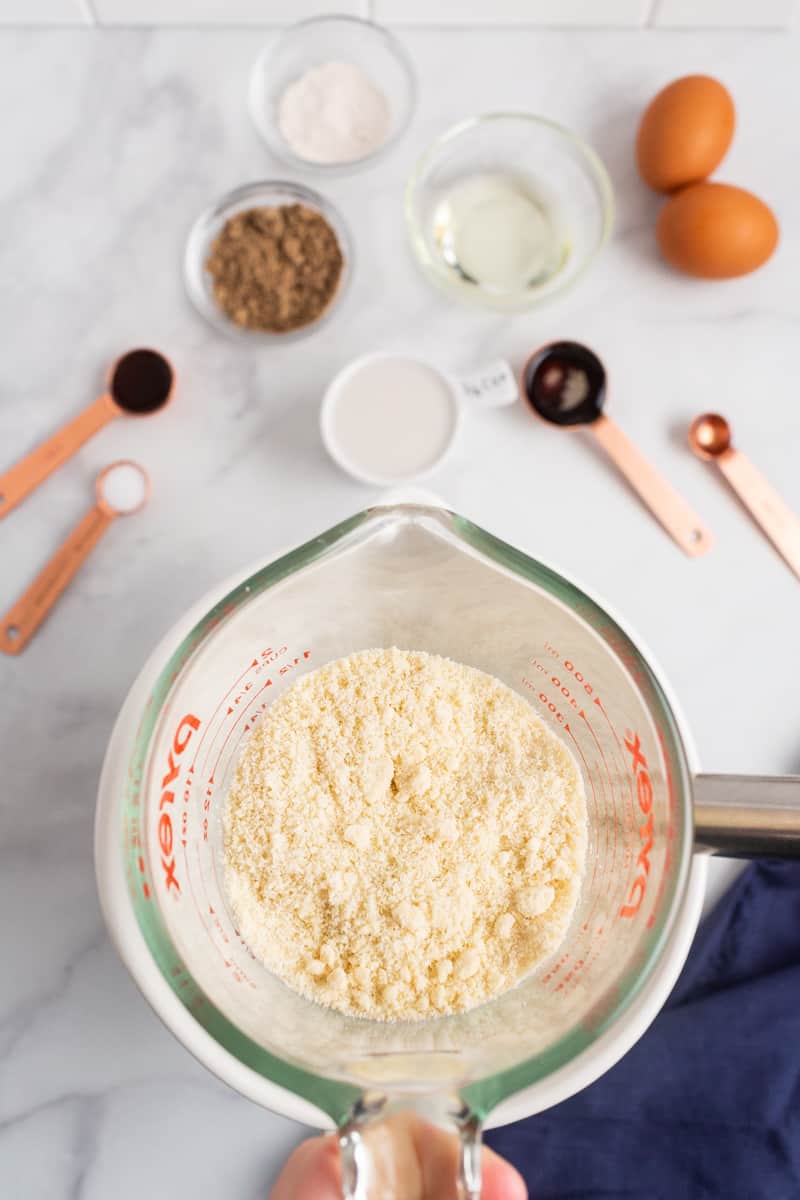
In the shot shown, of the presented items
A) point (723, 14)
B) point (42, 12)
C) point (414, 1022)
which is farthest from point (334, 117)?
point (414, 1022)

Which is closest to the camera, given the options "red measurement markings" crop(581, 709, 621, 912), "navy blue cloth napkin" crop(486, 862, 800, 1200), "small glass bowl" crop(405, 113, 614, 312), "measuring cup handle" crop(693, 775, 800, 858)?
"measuring cup handle" crop(693, 775, 800, 858)

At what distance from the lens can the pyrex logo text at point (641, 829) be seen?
68 centimetres

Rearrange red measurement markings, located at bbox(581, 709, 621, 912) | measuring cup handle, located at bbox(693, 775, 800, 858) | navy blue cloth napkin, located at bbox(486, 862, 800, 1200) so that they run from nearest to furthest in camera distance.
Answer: measuring cup handle, located at bbox(693, 775, 800, 858) → red measurement markings, located at bbox(581, 709, 621, 912) → navy blue cloth napkin, located at bbox(486, 862, 800, 1200)

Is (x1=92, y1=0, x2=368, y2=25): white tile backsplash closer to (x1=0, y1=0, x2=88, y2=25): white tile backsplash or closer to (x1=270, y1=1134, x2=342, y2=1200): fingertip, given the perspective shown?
(x1=0, y1=0, x2=88, y2=25): white tile backsplash

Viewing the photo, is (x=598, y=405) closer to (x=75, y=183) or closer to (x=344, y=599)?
(x=344, y=599)

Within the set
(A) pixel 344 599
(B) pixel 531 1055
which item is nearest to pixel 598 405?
(A) pixel 344 599

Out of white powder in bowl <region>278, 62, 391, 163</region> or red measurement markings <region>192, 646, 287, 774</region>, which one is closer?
red measurement markings <region>192, 646, 287, 774</region>

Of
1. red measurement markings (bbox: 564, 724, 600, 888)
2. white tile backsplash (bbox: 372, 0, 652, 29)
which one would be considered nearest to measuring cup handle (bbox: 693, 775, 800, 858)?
Result: red measurement markings (bbox: 564, 724, 600, 888)

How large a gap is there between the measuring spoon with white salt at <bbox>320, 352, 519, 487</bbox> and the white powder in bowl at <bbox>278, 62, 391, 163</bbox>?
0.24m

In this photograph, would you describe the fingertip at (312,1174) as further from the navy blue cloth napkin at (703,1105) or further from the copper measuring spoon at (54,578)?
the copper measuring spoon at (54,578)

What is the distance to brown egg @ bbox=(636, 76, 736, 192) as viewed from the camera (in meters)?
1.02

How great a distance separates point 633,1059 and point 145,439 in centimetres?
79

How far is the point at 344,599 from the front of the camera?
0.80m

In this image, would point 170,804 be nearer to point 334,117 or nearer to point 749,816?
point 749,816
